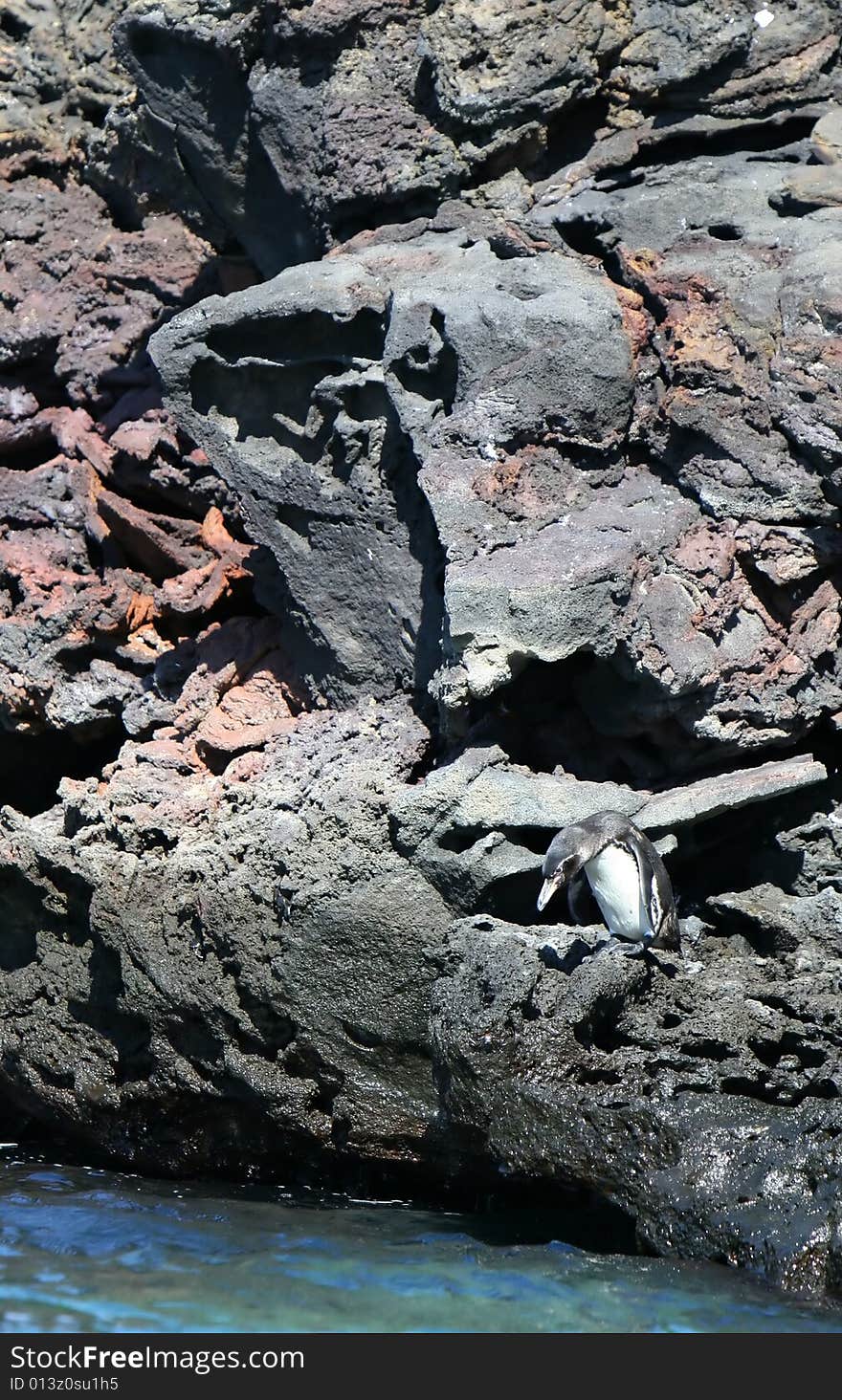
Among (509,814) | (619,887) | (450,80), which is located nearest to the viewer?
(619,887)

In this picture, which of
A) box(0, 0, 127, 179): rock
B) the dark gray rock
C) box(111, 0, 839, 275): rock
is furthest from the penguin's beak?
box(0, 0, 127, 179): rock

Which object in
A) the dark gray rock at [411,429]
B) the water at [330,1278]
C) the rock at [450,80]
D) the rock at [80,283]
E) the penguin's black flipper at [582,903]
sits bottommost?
the water at [330,1278]

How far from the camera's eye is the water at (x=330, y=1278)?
4.26m

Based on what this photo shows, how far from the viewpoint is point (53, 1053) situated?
21.7 feet

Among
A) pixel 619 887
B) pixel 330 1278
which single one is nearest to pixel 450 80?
pixel 619 887

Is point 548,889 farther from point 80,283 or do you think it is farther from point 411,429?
point 80,283

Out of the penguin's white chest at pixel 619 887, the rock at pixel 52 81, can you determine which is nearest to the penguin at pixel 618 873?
the penguin's white chest at pixel 619 887

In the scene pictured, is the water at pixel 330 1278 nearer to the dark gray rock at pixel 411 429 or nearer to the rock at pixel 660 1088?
the rock at pixel 660 1088

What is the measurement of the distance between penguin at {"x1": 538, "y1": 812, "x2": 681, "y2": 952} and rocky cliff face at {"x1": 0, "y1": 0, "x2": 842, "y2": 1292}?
17 cm

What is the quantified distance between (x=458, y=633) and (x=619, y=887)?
1.15 meters

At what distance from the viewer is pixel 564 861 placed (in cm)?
530

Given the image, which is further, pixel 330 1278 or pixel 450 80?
pixel 450 80

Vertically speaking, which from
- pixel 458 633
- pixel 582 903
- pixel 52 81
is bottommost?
pixel 582 903
